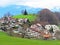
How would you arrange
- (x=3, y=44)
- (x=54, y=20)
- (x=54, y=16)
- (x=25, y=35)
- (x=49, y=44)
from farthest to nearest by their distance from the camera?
(x=54, y=16) < (x=54, y=20) < (x=25, y=35) < (x=49, y=44) < (x=3, y=44)

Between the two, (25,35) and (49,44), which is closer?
(49,44)

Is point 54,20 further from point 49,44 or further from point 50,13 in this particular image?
point 49,44

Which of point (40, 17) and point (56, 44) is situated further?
point (40, 17)

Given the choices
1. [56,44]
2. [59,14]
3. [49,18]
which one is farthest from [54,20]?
[56,44]

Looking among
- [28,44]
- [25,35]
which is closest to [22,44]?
[28,44]

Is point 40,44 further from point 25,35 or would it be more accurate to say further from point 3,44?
point 25,35

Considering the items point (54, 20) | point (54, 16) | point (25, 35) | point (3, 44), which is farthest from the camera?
point (54, 16)

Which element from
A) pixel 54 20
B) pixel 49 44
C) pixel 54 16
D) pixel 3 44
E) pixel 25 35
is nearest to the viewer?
pixel 3 44

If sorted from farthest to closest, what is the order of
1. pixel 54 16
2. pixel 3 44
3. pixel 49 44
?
pixel 54 16 < pixel 49 44 < pixel 3 44

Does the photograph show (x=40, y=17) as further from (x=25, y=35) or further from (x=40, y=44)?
(x=40, y=44)
